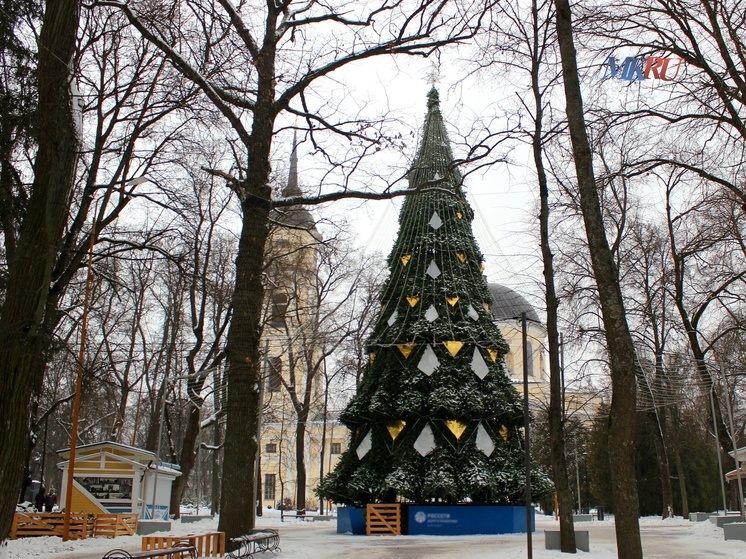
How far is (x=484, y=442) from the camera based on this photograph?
2236 centimetres

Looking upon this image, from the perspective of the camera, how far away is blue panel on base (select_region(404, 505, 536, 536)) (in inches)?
850

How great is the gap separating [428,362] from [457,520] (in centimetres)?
471

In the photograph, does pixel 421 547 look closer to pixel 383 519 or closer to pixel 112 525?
pixel 383 519

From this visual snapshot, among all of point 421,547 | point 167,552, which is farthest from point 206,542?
point 421,547

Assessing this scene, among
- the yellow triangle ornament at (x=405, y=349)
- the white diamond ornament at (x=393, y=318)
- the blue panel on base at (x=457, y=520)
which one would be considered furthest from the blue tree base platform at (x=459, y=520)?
the white diamond ornament at (x=393, y=318)

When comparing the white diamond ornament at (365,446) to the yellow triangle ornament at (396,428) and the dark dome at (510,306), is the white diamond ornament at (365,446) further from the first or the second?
the dark dome at (510,306)

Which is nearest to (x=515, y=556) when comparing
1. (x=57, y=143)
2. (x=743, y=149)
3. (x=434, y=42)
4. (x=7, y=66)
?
(x=743, y=149)

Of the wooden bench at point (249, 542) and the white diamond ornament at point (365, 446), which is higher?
the white diamond ornament at point (365, 446)

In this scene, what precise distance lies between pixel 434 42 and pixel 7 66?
6877 millimetres

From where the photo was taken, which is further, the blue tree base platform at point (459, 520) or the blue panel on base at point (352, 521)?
the blue panel on base at point (352, 521)

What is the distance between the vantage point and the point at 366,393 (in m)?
23.7

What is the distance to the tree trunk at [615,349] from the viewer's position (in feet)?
30.3

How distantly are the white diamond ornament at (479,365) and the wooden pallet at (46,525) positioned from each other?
12.3 m

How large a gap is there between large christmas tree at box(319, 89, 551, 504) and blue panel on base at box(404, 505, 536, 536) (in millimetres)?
342
